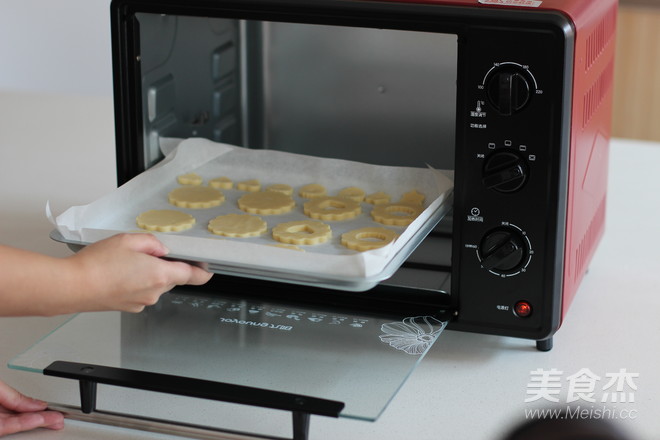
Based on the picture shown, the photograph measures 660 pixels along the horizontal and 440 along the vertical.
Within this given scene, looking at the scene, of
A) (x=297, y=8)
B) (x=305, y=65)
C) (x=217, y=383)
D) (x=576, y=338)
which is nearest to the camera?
(x=217, y=383)

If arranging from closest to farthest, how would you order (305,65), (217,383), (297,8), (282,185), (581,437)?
(581,437) < (217,383) < (297,8) < (282,185) < (305,65)

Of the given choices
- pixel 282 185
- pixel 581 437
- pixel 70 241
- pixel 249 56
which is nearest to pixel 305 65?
pixel 249 56

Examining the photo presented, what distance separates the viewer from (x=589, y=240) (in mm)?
1142

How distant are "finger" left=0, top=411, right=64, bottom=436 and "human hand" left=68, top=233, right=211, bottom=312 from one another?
15 centimetres

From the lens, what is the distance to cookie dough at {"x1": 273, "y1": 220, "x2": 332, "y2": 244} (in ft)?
3.28

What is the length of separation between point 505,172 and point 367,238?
0.18m

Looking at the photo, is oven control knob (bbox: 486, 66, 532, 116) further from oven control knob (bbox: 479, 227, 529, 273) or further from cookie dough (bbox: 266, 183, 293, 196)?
cookie dough (bbox: 266, 183, 293, 196)

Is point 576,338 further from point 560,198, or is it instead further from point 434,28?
point 434,28

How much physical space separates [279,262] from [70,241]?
22 centimetres

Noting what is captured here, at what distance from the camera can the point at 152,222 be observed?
3.36ft

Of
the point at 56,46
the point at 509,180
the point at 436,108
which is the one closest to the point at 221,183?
the point at 436,108

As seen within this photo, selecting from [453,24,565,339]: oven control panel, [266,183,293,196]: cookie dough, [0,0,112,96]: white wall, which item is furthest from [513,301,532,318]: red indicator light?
[0,0,112,96]: white wall

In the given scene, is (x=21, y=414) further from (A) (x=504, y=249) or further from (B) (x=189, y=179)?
(A) (x=504, y=249)

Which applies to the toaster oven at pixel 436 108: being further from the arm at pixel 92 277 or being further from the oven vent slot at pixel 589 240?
the arm at pixel 92 277
